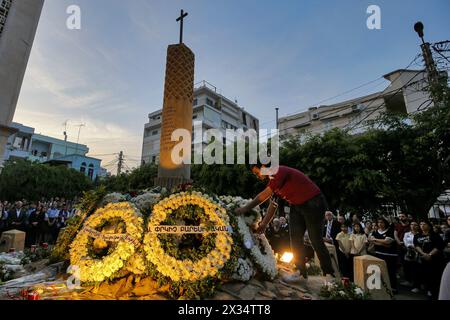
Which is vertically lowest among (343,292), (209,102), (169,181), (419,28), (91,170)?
(343,292)

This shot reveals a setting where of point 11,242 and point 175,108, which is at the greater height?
point 175,108

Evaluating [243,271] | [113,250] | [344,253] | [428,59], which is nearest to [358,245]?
[344,253]

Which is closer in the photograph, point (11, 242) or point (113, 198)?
point (113, 198)

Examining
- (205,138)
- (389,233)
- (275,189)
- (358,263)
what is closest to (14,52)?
(275,189)

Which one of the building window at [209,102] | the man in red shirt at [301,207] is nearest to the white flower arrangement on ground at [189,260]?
the man in red shirt at [301,207]

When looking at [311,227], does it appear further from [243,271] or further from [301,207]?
[243,271]

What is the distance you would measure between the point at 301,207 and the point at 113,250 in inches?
125

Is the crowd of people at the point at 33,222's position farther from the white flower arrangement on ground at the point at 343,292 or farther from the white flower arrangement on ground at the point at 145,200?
the white flower arrangement on ground at the point at 343,292

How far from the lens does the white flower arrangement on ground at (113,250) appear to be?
13.0 feet

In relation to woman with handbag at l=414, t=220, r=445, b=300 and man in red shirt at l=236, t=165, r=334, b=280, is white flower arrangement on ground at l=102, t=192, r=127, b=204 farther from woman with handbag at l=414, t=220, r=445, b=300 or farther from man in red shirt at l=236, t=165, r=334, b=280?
woman with handbag at l=414, t=220, r=445, b=300

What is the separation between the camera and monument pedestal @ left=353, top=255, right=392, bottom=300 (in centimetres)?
418

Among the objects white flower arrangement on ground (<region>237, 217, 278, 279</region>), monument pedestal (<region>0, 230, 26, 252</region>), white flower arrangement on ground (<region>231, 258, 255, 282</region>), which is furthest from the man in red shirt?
monument pedestal (<region>0, 230, 26, 252</region>)

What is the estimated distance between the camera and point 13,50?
8.54 m

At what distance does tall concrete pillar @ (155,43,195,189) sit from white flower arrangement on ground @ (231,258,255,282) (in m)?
2.99
